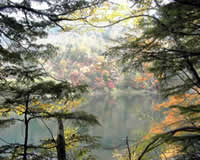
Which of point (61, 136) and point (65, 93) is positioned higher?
point (65, 93)

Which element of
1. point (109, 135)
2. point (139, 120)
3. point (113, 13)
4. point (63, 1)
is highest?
point (113, 13)

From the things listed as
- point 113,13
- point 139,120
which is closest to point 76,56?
point 139,120

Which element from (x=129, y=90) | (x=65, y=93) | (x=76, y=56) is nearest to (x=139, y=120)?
(x=65, y=93)

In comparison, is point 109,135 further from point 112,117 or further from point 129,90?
point 129,90

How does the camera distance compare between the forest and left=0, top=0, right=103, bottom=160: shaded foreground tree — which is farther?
left=0, top=0, right=103, bottom=160: shaded foreground tree

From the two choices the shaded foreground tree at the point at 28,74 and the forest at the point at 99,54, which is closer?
the forest at the point at 99,54

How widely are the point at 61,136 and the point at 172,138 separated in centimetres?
200

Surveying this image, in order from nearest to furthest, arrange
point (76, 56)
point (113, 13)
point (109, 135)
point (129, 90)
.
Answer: point (113, 13), point (109, 135), point (129, 90), point (76, 56)

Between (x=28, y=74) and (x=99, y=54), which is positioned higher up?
(x=99, y=54)

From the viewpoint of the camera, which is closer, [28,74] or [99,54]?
[28,74]

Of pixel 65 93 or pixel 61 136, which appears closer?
pixel 65 93

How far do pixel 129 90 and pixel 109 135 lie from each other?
16.6 metres

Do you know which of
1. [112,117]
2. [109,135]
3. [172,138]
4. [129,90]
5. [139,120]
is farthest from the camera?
[129,90]

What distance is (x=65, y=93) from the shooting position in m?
1.80
